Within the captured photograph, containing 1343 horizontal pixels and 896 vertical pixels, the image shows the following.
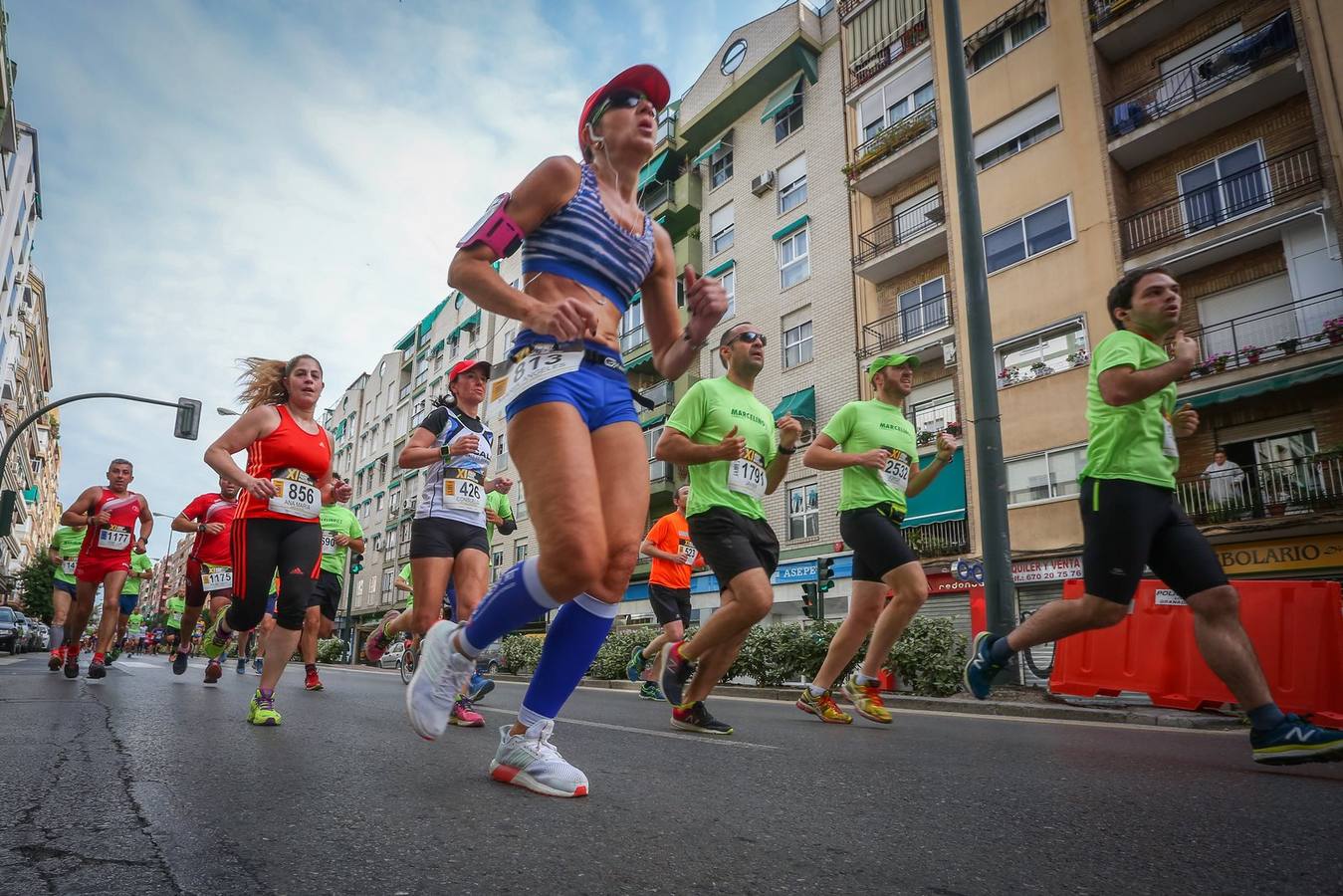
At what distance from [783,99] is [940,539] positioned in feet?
53.2

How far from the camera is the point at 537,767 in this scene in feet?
7.82

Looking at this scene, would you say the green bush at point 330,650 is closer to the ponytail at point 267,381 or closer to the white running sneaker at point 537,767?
the ponytail at point 267,381

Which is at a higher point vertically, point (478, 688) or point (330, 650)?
point (478, 688)

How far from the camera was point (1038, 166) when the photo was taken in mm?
20828

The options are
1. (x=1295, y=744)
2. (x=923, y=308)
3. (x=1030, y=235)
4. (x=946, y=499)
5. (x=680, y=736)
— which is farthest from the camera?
(x=923, y=308)

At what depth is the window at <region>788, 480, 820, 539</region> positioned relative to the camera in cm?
2519

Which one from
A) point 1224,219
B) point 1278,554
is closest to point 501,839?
point 1278,554

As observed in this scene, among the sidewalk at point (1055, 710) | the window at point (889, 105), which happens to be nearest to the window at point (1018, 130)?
the window at point (889, 105)

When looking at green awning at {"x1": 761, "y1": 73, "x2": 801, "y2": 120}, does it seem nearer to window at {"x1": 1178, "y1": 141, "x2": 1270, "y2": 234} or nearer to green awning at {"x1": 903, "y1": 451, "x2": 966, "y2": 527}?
window at {"x1": 1178, "y1": 141, "x2": 1270, "y2": 234}

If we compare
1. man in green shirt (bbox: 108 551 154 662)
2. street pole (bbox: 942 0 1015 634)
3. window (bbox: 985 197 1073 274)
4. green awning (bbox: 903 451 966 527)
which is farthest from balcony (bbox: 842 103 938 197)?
man in green shirt (bbox: 108 551 154 662)

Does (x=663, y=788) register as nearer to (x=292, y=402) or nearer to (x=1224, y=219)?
(x=292, y=402)

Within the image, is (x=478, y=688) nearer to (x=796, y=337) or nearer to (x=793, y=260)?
(x=796, y=337)

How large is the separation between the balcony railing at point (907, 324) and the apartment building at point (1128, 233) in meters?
0.07

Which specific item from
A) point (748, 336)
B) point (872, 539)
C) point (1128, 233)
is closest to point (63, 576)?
point (748, 336)
